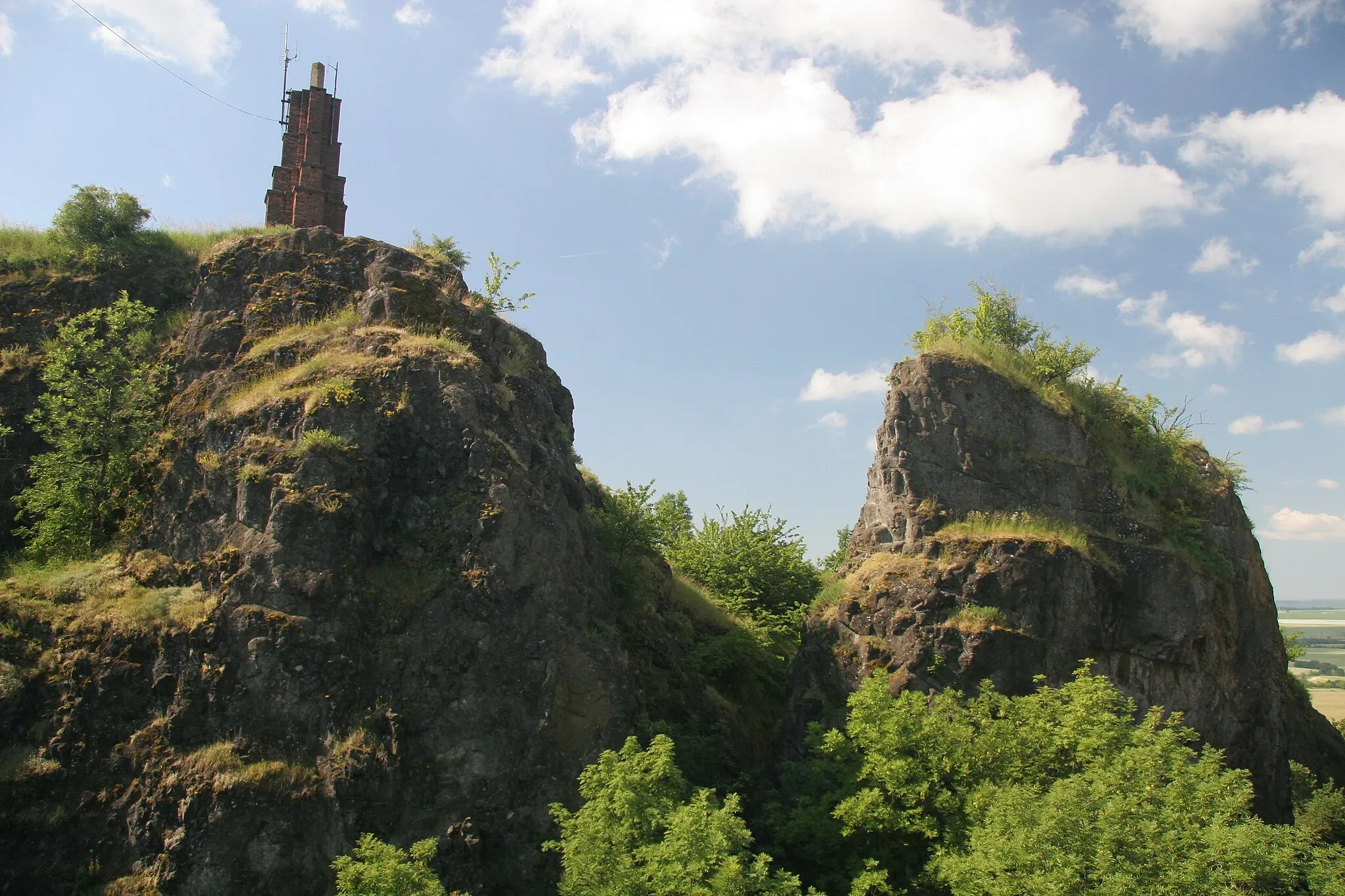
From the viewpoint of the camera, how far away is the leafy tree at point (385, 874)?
12.2 metres

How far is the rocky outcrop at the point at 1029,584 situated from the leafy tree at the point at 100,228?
67.7 ft

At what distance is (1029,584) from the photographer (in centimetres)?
1898

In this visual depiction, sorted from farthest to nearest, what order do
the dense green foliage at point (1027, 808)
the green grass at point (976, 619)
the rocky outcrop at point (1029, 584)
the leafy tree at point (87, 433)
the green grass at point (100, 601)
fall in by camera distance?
1. the rocky outcrop at point (1029, 584)
2. the leafy tree at point (87, 433)
3. the green grass at point (976, 619)
4. the green grass at point (100, 601)
5. the dense green foliage at point (1027, 808)

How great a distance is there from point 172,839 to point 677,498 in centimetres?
3980

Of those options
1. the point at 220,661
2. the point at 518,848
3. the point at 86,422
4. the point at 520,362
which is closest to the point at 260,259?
the point at 86,422

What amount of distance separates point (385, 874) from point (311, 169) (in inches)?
825

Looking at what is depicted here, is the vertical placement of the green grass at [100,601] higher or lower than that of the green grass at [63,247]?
lower

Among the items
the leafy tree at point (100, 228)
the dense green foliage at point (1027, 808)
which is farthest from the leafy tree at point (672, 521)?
the leafy tree at point (100, 228)

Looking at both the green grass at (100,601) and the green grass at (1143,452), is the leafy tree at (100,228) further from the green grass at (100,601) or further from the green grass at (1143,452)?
the green grass at (1143,452)

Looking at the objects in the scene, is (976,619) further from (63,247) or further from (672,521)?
(63,247)

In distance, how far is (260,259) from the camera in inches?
872

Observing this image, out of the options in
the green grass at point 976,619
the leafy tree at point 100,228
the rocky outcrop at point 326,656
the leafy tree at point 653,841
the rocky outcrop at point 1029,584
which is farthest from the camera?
the leafy tree at point 100,228

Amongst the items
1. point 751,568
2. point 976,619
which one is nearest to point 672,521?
point 751,568

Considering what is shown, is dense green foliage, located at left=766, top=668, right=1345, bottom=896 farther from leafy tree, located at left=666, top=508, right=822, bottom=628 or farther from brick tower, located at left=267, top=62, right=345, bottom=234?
brick tower, located at left=267, top=62, right=345, bottom=234
